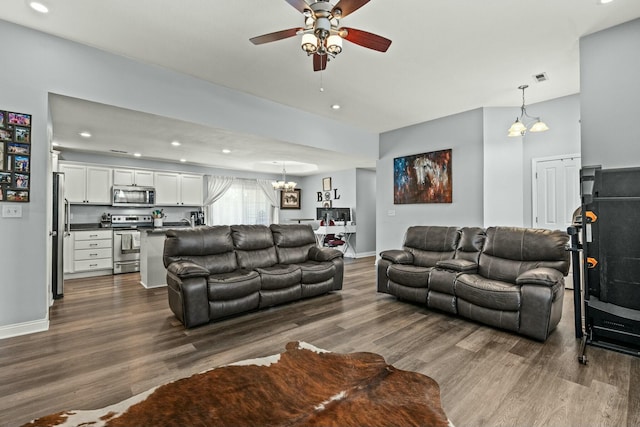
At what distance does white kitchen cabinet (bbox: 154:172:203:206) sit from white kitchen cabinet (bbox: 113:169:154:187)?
0.16 metres

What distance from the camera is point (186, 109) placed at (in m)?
3.95

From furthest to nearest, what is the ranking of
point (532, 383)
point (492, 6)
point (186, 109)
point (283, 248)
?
point (283, 248) < point (186, 109) < point (492, 6) < point (532, 383)

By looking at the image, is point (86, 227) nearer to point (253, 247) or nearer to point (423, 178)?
point (253, 247)

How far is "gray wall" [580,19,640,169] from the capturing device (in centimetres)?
280

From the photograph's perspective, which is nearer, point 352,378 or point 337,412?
point 337,412

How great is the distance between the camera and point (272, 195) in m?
9.44

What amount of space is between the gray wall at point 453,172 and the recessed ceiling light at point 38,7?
5.53m

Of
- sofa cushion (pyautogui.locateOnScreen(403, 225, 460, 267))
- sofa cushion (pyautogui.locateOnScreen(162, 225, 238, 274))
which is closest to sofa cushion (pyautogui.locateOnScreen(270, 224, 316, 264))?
sofa cushion (pyautogui.locateOnScreen(162, 225, 238, 274))

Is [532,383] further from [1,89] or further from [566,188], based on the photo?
[1,89]

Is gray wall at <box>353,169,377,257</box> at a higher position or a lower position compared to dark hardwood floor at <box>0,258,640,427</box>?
higher

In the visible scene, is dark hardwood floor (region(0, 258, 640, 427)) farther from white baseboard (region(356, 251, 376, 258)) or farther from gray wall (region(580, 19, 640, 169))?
white baseboard (region(356, 251, 376, 258))

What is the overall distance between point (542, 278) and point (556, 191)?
2.64 metres

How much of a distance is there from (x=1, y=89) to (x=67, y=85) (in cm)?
51

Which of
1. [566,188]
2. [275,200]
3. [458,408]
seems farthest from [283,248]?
[275,200]
